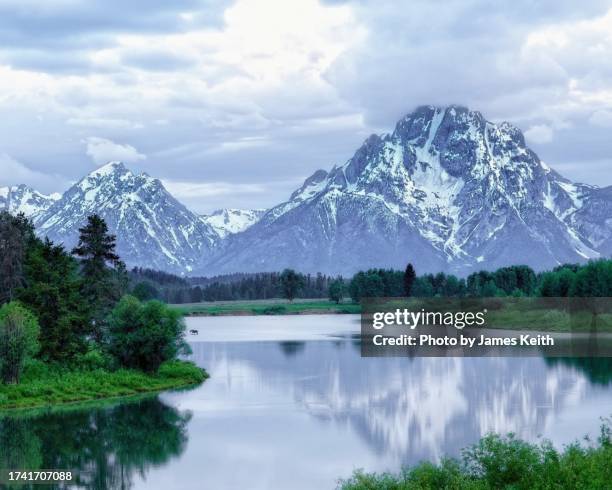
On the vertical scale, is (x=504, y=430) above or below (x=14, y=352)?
below

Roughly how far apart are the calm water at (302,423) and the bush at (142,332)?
5343mm

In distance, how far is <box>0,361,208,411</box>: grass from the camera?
76.6 m

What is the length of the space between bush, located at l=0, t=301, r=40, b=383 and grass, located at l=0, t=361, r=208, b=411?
1359 mm

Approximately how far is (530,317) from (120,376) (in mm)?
104141

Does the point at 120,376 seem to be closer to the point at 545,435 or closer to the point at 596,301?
the point at 545,435

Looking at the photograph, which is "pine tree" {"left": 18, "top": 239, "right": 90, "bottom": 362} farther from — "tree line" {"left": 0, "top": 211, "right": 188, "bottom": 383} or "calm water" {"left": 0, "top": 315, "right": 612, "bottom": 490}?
"calm water" {"left": 0, "top": 315, "right": 612, "bottom": 490}

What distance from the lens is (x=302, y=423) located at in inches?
2781

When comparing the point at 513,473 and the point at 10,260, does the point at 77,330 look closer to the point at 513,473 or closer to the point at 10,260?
the point at 10,260

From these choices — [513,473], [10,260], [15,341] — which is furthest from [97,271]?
[513,473]

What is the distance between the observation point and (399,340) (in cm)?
16512

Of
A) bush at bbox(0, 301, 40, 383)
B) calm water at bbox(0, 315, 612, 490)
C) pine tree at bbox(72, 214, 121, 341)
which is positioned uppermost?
pine tree at bbox(72, 214, 121, 341)

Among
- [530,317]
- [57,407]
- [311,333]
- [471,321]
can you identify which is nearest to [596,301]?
[530,317]

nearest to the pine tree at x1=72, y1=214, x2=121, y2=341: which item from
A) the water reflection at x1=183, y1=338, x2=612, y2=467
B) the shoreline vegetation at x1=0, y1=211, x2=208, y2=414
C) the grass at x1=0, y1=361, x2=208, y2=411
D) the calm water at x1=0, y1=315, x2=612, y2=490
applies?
the shoreline vegetation at x1=0, y1=211, x2=208, y2=414

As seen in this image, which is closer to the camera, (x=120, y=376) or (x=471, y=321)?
(x=120, y=376)
